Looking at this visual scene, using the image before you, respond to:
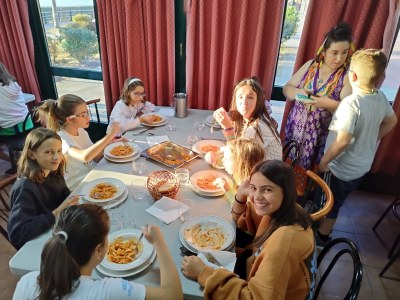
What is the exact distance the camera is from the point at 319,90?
7.66ft

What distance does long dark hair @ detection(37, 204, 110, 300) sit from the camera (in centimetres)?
→ 98

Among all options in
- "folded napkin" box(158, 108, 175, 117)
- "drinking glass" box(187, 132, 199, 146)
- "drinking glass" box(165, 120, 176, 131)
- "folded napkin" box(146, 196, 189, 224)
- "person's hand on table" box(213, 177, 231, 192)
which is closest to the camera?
"folded napkin" box(146, 196, 189, 224)

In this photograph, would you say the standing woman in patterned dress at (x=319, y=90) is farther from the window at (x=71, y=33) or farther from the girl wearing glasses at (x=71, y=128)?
the window at (x=71, y=33)

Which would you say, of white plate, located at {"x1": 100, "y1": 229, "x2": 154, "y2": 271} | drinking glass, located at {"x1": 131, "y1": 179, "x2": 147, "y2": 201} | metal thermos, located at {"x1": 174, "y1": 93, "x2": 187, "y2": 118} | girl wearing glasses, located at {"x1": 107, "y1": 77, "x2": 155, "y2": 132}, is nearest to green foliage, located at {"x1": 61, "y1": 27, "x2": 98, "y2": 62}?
girl wearing glasses, located at {"x1": 107, "y1": 77, "x2": 155, "y2": 132}

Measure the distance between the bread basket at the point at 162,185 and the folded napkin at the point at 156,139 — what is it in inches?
21.7

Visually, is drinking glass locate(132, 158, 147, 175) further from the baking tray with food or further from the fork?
the fork

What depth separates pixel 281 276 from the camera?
109cm

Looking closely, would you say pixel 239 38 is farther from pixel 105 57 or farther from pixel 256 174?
pixel 256 174

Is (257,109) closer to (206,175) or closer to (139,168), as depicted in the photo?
(206,175)

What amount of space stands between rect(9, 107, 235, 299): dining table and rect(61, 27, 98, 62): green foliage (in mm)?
1444

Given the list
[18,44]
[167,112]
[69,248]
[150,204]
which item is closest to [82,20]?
[18,44]

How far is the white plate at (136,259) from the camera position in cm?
124

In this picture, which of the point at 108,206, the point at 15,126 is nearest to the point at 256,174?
the point at 108,206

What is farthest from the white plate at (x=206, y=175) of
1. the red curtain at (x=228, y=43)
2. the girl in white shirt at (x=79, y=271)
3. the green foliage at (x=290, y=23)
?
the green foliage at (x=290, y=23)
